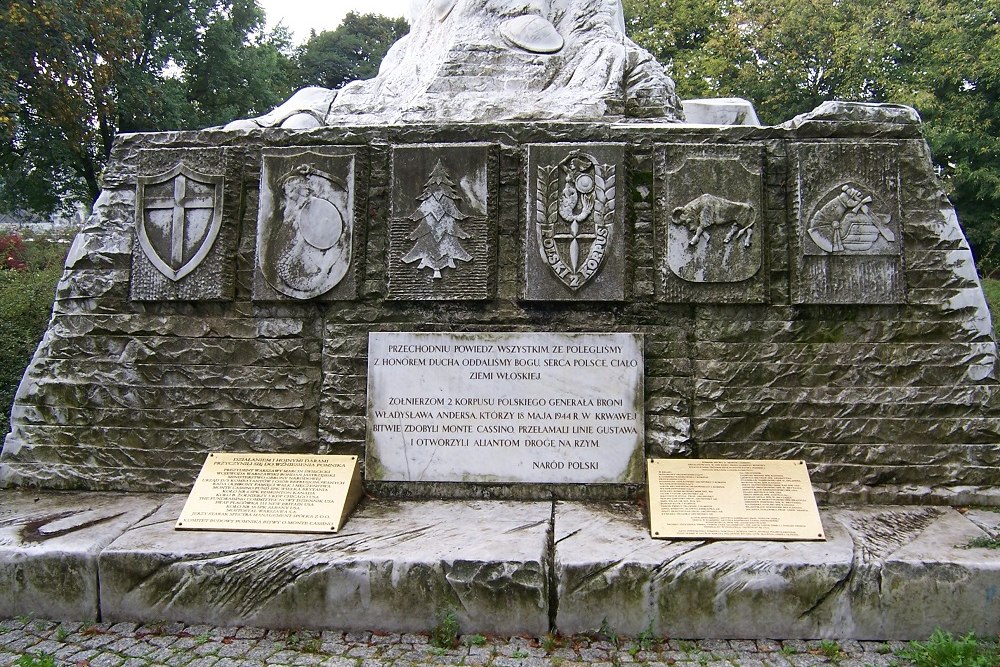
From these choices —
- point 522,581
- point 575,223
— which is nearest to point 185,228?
point 575,223

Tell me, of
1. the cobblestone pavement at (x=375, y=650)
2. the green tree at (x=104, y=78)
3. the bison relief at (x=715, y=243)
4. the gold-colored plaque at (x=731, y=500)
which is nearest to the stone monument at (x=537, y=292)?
the bison relief at (x=715, y=243)

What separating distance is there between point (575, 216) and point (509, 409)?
1.01 m

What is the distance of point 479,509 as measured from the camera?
346 centimetres

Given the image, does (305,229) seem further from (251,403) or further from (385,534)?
(385,534)

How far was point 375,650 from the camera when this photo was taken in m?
2.74

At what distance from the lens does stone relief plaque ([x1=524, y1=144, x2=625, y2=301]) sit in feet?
12.1

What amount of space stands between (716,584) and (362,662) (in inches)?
52.4

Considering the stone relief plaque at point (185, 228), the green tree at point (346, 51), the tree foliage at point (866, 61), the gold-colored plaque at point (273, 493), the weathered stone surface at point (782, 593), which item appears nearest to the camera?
the weathered stone surface at point (782, 593)

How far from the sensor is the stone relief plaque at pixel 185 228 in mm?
3838

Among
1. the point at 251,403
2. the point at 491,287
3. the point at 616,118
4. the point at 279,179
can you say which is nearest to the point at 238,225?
the point at 279,179

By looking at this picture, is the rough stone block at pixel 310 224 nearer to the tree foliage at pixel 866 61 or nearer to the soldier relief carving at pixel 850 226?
the soldier relief carving at pixel 850 226

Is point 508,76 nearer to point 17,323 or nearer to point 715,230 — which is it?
point 715,230

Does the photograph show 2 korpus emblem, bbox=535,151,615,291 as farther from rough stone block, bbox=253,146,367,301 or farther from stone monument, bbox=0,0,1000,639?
rough stone block, bbox=253,146,367,301

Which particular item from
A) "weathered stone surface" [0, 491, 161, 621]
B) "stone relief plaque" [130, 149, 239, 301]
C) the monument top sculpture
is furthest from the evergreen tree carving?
"weathered stone surface" [0, 491, 161, 621]
